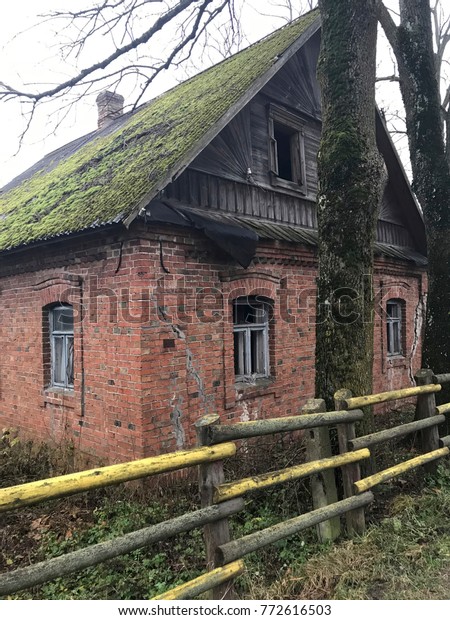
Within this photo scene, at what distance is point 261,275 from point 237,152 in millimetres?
1968

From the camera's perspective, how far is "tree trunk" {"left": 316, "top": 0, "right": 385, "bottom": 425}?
4.21m

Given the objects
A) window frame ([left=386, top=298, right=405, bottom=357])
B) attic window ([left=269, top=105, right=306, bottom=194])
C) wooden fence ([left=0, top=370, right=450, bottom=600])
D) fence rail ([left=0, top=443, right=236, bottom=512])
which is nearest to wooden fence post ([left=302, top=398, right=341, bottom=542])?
wooden fence ([left=0, top=370, right=450, bottom=600])

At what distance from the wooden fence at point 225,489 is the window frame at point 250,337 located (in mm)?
2648

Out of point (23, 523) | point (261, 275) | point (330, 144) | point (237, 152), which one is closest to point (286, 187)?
point (237, 152)

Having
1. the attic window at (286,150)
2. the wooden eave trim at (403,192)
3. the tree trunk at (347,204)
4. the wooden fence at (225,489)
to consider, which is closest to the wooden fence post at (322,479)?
the wooden fence at (225,489)

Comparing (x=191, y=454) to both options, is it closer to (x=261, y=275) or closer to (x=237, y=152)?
(x=261, y=275)

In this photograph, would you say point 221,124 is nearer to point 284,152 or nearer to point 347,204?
point 347,204

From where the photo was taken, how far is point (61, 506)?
483 cm

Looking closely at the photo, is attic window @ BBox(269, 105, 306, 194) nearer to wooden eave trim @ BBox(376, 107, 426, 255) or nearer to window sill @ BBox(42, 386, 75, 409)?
wooden eave trim @ BBox(376, 107, 426, 255)

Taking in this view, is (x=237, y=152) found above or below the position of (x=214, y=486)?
above

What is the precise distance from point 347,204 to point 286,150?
14.9 ft

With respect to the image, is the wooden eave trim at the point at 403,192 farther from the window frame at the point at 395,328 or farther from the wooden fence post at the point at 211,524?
the wooden fence post at the point at 211,524

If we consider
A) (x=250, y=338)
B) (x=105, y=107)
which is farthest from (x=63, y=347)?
(x=105, y=107)

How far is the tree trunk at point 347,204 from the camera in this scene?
13.8ft
